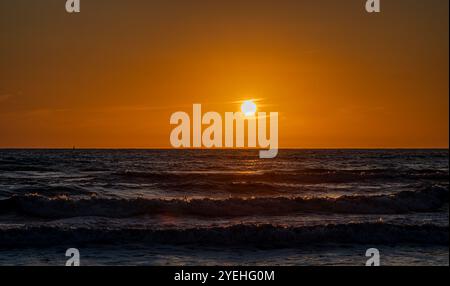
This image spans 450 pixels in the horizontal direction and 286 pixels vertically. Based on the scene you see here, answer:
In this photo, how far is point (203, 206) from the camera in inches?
843

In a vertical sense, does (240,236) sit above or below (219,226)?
below

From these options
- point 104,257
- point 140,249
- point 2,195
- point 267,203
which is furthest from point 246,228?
point 2,195

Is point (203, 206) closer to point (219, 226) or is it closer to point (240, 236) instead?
point (219, 226)

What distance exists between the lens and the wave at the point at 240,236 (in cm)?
1505

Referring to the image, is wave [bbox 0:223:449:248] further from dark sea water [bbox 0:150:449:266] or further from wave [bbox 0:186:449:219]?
wave [bbox 0:186:449:219]

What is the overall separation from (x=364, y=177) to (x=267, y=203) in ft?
54.6

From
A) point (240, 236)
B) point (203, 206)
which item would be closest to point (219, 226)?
point (240, 236)

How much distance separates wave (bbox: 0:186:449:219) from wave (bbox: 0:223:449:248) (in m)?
4.20

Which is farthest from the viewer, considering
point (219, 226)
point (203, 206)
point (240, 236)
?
point (203, 206)

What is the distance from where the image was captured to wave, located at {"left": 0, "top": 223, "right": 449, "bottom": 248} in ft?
49.4

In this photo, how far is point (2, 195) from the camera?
971 inches

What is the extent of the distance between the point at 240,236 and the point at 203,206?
6063mm

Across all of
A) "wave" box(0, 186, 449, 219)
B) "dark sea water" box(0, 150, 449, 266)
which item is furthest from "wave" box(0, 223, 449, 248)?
"wave" box(0, 186, 449, 219)
